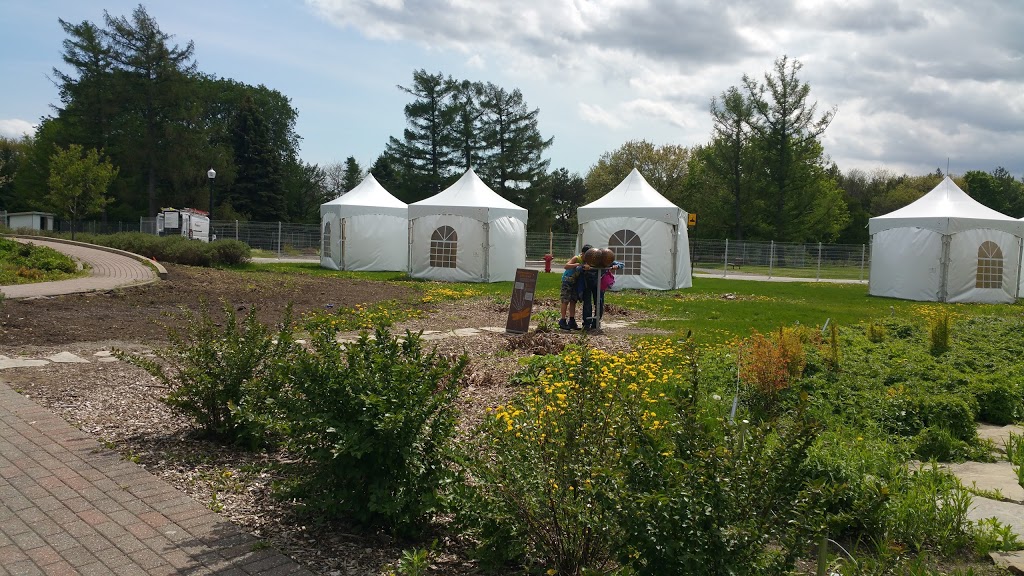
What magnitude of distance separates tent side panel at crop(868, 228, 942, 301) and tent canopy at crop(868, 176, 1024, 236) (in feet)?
0.86

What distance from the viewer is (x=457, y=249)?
25.0 m

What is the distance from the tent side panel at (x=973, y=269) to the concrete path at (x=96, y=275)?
75.7 ft

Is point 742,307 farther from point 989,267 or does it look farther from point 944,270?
point 989,267

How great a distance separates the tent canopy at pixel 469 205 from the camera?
81.1 ft

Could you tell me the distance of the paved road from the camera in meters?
3.42

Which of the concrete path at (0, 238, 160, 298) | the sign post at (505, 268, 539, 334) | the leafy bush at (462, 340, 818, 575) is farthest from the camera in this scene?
the concrete path at (0, 238, 160, 298)

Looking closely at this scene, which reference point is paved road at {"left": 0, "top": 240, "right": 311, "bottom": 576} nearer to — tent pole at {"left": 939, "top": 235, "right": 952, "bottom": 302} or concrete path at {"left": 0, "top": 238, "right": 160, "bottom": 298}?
concrete path at {"left": 0, "top": 238, "right": 160, "bottom": 298}

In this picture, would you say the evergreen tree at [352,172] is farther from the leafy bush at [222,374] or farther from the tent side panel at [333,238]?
the leafy bush at [222,374]

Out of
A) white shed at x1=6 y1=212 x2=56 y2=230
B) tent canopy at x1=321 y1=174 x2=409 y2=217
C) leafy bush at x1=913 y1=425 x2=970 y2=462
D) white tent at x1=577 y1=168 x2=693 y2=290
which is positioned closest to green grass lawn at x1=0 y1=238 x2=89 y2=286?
tent canopy at x1=321 y1=174 x2=409 y2=217

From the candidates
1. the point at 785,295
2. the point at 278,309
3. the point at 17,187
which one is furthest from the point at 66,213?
the point at 785,295

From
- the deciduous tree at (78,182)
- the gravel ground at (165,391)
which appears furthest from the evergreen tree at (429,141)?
the gravel ground at (165,391)

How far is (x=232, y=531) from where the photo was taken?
3832mm

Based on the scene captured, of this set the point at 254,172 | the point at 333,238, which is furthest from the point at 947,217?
the point at 254,172

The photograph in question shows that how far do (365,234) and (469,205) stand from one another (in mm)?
6073
